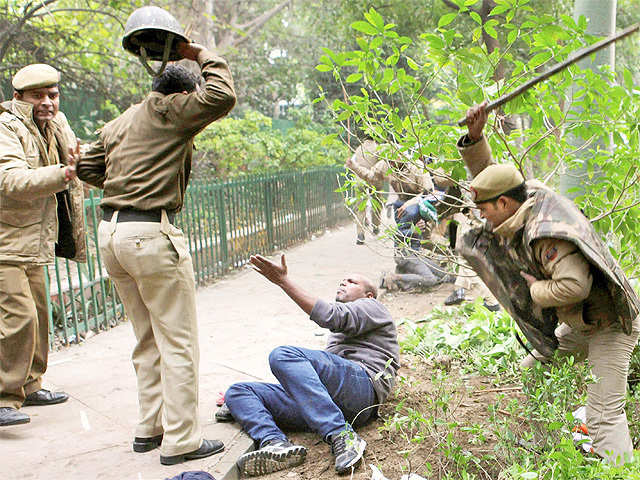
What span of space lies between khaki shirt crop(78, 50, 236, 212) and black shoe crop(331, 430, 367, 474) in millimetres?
1630

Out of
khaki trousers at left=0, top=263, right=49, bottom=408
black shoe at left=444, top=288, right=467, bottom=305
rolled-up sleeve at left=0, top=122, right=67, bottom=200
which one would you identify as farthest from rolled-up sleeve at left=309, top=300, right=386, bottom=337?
black shoe at left=444, top=288, right=467, bottom=305

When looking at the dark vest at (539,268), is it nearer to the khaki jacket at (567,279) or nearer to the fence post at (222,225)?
the khaki jacket at (567,279)

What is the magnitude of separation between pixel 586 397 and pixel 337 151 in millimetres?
14469

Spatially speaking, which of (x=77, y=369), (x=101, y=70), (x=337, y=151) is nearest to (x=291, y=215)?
(x=101, y=70)

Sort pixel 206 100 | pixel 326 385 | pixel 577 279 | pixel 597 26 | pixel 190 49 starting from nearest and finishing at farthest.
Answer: pixel 577 279 < pixel 206 100 < pixel 190 49 < pixel 326 385 < pixel 597 26

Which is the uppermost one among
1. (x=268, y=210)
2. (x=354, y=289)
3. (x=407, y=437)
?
(x=268, y=210)

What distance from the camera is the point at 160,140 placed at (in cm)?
345

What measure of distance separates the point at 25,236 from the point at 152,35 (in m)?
1.65

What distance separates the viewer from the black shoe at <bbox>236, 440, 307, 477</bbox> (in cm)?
363

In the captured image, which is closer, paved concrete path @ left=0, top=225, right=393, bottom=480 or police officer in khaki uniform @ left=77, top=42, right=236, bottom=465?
police officer in khaki uniform @ left=77, top=42, right=236, bottom=465

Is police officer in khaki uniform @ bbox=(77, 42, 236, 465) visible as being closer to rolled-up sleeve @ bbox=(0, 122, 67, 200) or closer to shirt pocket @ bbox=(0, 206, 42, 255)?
rolled-up sleeve @ bbox=(0, 122, 67, 200)

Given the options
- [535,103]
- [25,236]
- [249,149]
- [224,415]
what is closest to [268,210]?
[249,149]

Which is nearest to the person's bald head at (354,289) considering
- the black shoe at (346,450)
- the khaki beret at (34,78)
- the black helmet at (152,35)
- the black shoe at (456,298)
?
the black shoe at (346,450)

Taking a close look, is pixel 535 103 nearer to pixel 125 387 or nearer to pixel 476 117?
pixel 476 117
